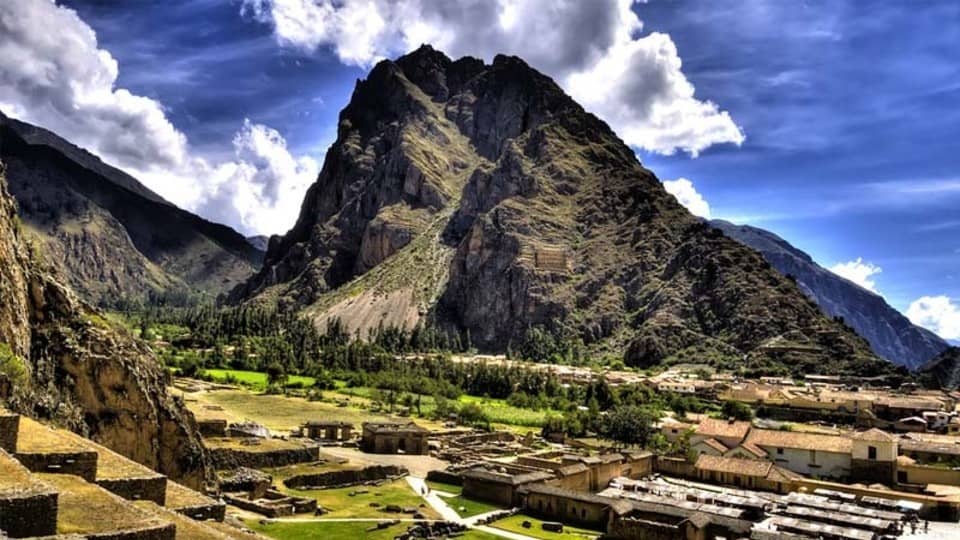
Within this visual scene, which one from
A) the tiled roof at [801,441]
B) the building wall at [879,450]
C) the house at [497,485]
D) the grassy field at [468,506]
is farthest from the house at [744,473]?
the grassy field at [468,506]

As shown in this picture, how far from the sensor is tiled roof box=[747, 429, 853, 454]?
7325 cm

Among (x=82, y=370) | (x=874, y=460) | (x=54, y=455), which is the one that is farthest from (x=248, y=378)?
(x=54, y=455)

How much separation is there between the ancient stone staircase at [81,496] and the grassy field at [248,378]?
305ft

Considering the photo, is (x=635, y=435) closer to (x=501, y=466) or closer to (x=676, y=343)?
(x=501, y=466)

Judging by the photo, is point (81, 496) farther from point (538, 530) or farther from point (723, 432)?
point (723, 432)

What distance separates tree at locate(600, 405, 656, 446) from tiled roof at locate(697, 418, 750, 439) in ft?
24.1

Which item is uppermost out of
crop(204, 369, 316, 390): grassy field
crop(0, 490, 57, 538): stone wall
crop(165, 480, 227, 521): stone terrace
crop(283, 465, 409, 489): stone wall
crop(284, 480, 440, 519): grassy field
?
crop(0, 490, 57, 538): stone wall

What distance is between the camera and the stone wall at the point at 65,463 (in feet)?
71.4

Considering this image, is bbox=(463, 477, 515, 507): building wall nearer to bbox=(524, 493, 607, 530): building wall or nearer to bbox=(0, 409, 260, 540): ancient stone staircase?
bbox=(524, 493, 607, 530): building wall

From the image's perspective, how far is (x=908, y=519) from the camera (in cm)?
5512

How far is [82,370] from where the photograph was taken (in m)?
35.4

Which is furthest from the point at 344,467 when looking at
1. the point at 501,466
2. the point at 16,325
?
the point at 16,325

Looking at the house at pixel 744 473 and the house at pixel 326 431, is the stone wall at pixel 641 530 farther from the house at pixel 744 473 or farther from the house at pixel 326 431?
the house at pixel 326 431

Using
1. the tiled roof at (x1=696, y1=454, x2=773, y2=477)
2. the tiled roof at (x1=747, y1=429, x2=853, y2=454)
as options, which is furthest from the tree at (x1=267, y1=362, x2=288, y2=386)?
the tiled roof at (x1=747, y1=429, x2=853, y2=454)
